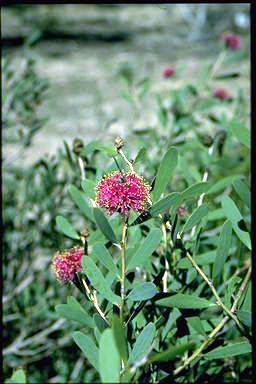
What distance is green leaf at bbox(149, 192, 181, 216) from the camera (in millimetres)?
652

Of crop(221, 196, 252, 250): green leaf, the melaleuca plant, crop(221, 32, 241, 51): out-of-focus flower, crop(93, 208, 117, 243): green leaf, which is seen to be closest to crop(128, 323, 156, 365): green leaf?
the melaleuca plant

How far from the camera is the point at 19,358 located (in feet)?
5.73

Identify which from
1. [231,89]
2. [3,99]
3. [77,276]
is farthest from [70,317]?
[231,89]

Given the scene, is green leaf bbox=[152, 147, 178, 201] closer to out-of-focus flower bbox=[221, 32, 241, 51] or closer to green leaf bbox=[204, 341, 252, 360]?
green leaf bbox=[204, 341, 252, 360]

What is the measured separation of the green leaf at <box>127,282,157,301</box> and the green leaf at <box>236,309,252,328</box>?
0.12 m

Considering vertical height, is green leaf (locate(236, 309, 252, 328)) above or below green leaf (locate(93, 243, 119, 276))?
below

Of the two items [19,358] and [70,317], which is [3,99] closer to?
[19,358]

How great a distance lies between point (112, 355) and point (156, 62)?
718cm

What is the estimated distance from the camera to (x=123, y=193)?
669 millimetres

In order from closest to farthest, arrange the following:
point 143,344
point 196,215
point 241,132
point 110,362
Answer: point 110,362, point 143,344, point 196,215, point 241,132

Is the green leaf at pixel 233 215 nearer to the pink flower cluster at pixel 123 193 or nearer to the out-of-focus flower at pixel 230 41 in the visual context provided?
the pink flower cluster at pixel 123 193

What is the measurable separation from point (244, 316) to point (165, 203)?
17cm

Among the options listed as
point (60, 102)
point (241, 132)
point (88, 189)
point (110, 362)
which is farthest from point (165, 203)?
point (60, 102)

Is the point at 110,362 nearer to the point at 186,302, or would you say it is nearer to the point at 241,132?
the point at 186,302
